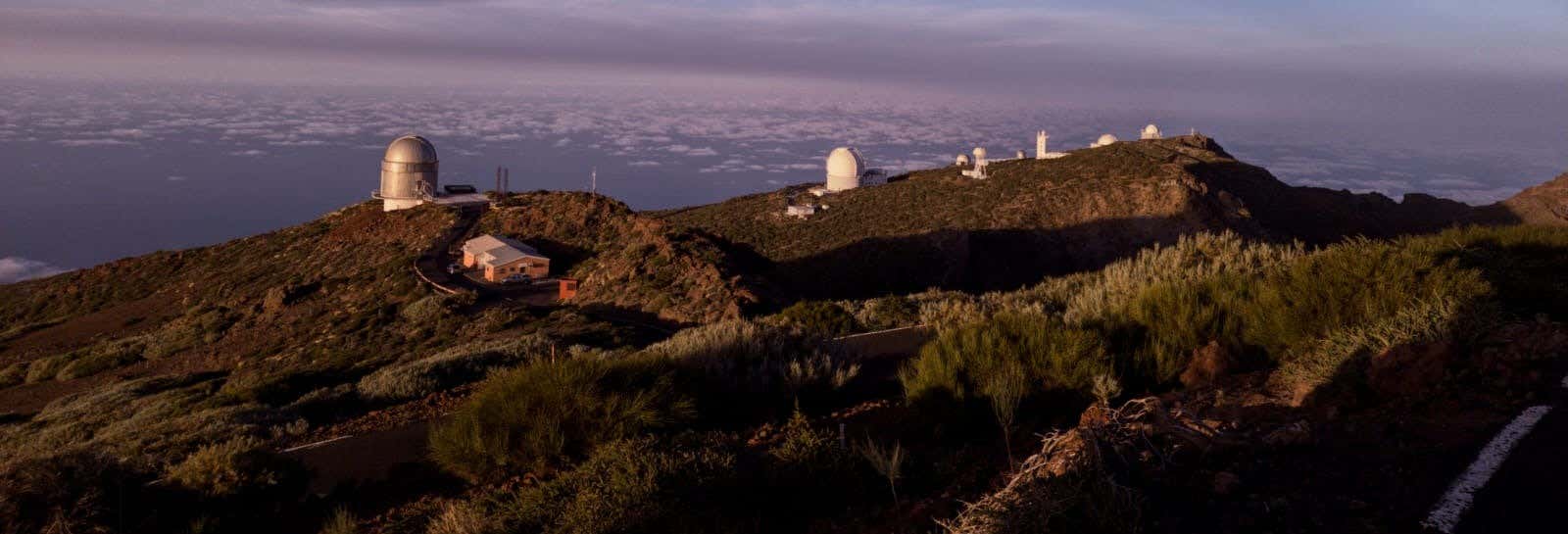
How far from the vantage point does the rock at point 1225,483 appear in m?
3.74

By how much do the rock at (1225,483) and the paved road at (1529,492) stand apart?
708 mm

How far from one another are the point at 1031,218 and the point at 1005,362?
31.8 metres

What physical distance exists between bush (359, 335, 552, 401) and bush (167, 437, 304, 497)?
267 centimetres

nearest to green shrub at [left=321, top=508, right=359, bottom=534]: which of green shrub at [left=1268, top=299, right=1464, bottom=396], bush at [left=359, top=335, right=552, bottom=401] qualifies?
bush at [left=359, top=335, right=552, bottom=401]

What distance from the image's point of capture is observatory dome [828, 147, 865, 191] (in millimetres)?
50875

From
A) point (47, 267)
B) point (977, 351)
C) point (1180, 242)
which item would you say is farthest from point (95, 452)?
point (47, 267)

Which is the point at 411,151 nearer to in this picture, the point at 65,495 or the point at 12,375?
the point at 12,375

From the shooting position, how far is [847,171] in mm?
50969

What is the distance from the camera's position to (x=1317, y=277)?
728 centimetres

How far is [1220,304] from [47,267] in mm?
122316

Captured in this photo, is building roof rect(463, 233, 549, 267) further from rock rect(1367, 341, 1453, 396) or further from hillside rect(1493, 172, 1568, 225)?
hillside rect(1493, 172, 1568, 225)

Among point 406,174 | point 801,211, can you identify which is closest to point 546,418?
point 406,174

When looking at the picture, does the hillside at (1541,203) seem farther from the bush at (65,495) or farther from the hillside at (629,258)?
the bush at (65,495)

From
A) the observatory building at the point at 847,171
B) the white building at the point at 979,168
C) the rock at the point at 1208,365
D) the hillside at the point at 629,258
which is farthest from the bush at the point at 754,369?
the observatory building at the point at 847,171
